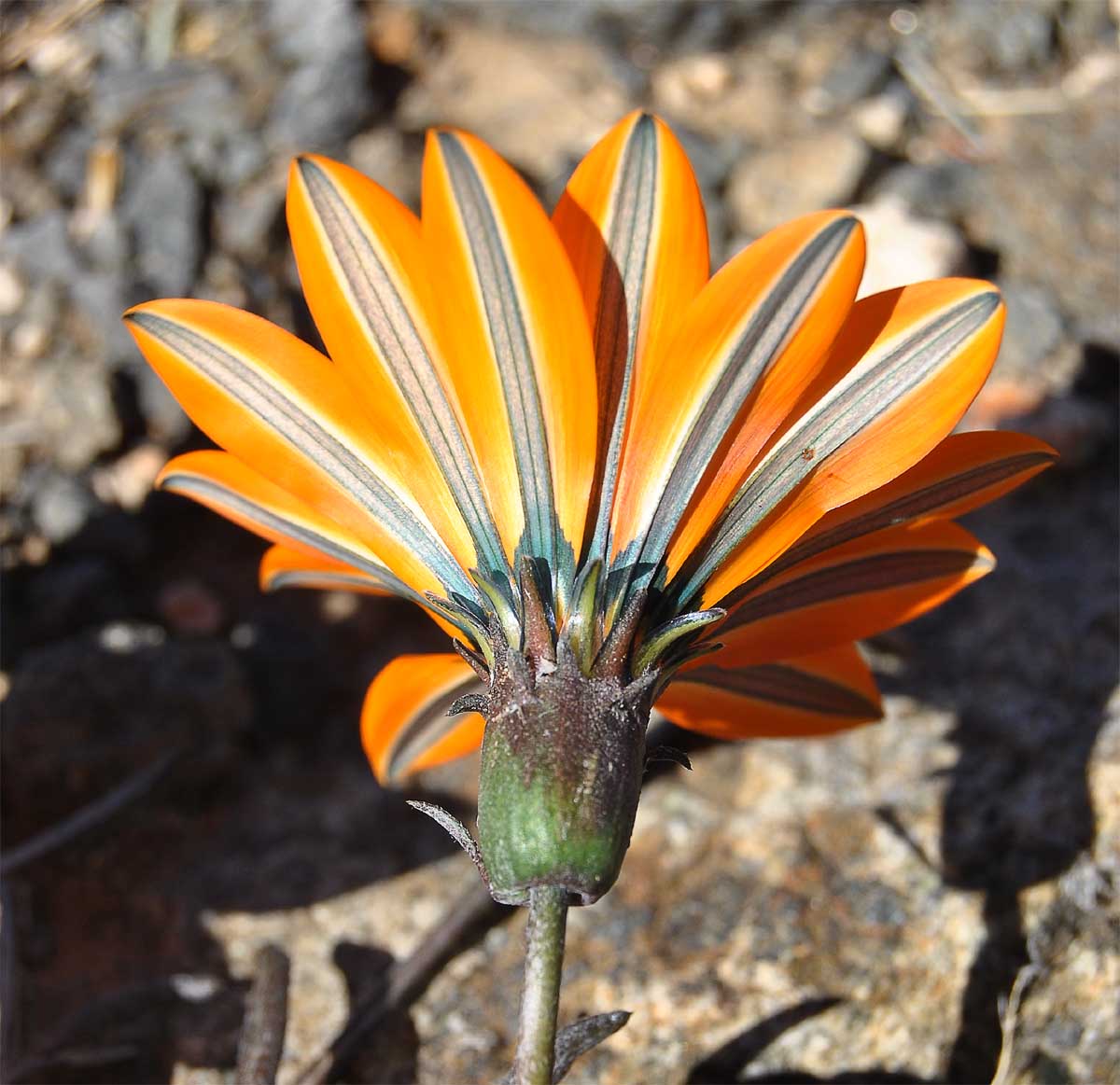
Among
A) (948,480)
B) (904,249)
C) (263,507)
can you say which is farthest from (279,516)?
(904,249)

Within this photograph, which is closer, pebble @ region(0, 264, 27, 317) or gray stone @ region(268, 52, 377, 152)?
pebble @ region(0, 264, 27, 317)

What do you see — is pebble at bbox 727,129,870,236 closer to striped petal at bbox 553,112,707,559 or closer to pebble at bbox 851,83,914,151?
pebble at bbox 851,83,914,151

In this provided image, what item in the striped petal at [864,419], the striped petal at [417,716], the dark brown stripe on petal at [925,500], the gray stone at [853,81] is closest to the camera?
the striped petal at [864,419]

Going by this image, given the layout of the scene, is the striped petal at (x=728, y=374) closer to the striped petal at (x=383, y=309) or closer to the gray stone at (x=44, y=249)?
the striped petal at (x=383, y=309)

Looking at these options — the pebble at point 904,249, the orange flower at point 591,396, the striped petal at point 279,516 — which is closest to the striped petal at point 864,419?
the orange flower at point 591,396

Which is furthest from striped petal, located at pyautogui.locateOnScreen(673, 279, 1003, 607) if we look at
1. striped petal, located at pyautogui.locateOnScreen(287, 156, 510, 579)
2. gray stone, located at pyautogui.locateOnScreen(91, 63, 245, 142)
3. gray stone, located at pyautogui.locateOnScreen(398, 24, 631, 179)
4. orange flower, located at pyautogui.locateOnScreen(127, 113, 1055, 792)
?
gray stone, located at pyautogui.locateOnScreen(91, 63, 245, 142)
